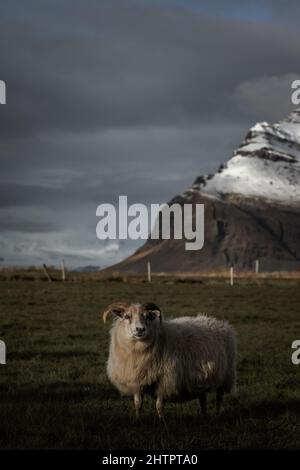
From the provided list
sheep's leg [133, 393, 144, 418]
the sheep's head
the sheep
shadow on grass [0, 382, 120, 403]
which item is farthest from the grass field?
the sheep's head

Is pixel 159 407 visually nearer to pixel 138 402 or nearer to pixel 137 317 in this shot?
pixel 138 402

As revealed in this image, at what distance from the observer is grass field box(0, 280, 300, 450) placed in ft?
28.1

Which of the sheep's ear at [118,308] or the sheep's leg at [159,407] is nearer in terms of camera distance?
the sheep's leg at [159,407]

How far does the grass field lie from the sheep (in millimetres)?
360

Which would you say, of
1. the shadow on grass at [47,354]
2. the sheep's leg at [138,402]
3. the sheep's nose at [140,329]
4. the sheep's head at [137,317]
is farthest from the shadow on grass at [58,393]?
the shadow on grass at [47,354]

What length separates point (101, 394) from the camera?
39.3ft

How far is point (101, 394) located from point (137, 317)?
2184 mm

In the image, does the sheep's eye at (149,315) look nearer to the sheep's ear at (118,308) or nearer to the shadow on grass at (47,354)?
the sheep's ear at (118,308)

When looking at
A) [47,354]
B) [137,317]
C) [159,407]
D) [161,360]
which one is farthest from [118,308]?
[47,354]

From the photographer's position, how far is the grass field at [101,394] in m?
8.55

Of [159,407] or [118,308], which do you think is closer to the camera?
[159,407]
